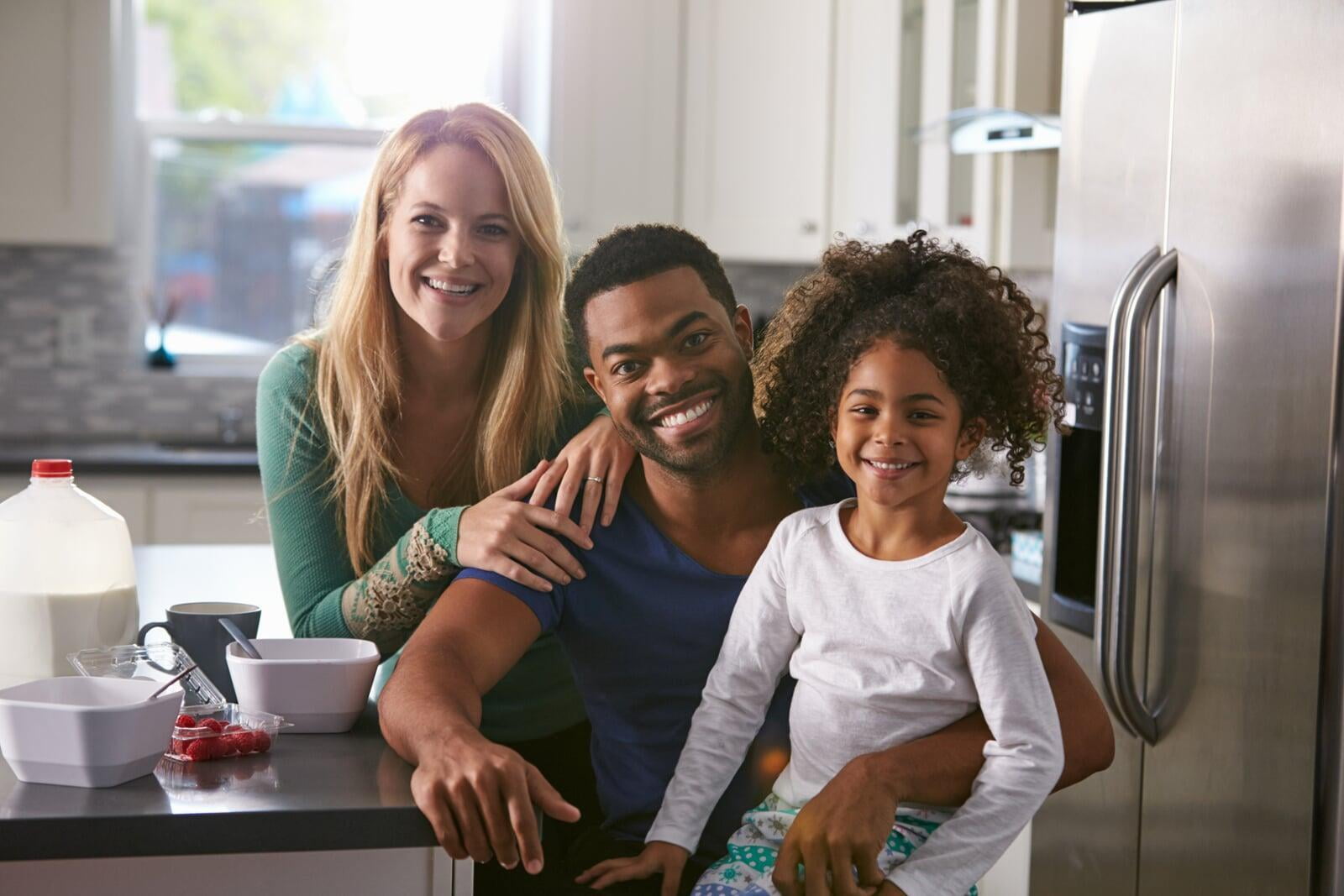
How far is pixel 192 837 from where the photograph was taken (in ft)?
4.11

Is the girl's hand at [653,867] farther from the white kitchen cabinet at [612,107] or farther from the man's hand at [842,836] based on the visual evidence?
the white kitchen cabinet at [612,107]

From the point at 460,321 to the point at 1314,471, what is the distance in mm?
1049

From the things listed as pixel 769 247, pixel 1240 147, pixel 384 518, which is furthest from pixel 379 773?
pixel 769 247

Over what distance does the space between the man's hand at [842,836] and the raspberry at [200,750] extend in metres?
0.56

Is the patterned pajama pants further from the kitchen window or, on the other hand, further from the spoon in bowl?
the kitchen window

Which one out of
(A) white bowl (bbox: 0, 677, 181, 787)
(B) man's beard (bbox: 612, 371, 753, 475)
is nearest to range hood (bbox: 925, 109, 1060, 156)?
(B) man's beard (bbox: 612, 371, 753, 475)

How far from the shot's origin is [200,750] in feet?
4.62

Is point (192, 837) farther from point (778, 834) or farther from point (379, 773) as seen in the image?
point (778, 834)

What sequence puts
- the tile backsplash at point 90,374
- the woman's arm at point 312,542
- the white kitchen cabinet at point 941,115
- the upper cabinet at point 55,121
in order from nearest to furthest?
the woman's arm at point 312,542, the white kitchen cabinet at point 941,115, the upper cabinet at point 55,121, the tile backsplash at point 90,374

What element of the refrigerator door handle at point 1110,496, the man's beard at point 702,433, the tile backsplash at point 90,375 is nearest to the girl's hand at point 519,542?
the man's beard at point 702,433

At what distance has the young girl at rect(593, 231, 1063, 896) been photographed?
4.24ft

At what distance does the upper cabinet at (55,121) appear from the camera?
12.6 ft

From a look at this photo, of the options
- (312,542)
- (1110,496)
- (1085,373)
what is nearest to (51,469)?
(312,542)

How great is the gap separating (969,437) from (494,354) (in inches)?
30.6
